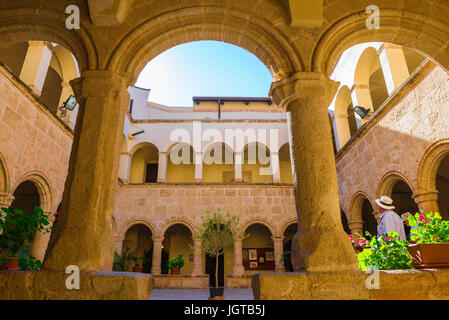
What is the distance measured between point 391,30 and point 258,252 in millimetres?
11688

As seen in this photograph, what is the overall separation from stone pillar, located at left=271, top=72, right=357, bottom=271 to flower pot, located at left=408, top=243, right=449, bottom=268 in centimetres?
56

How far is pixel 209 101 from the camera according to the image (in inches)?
697

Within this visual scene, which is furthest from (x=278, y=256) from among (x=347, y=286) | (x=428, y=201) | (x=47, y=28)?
(x=47, y=28)

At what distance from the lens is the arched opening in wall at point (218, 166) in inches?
606

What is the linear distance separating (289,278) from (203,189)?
378 inches

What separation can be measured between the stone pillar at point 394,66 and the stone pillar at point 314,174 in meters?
5.56

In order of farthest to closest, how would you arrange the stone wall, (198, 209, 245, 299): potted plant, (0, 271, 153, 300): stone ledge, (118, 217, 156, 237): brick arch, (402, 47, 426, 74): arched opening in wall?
(118, 217, 156, 237): brick arch → (402, 47, 426, 74): arched opening in wall → (198, 209, 245, 299): potted plant → the stone wall → (0, 271, 153, 300): stone ledge

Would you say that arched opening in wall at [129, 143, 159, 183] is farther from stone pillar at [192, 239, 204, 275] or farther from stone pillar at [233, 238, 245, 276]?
stone pillar at [233, 238, 245, 276]

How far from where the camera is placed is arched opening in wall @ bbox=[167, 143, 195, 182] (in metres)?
14.7

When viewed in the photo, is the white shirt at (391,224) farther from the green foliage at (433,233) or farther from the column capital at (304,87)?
the column capital at (304,87)

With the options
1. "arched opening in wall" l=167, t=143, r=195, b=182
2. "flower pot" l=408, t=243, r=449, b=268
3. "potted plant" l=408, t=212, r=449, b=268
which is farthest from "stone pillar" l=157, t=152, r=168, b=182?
"flower pot" l=408, t=243, r=449, b=268

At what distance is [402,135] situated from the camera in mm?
6973

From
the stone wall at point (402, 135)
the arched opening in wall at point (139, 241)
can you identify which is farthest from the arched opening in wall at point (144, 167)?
the stone wall at point (402, 135)

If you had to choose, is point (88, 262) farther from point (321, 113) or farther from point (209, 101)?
point (209, 101)
